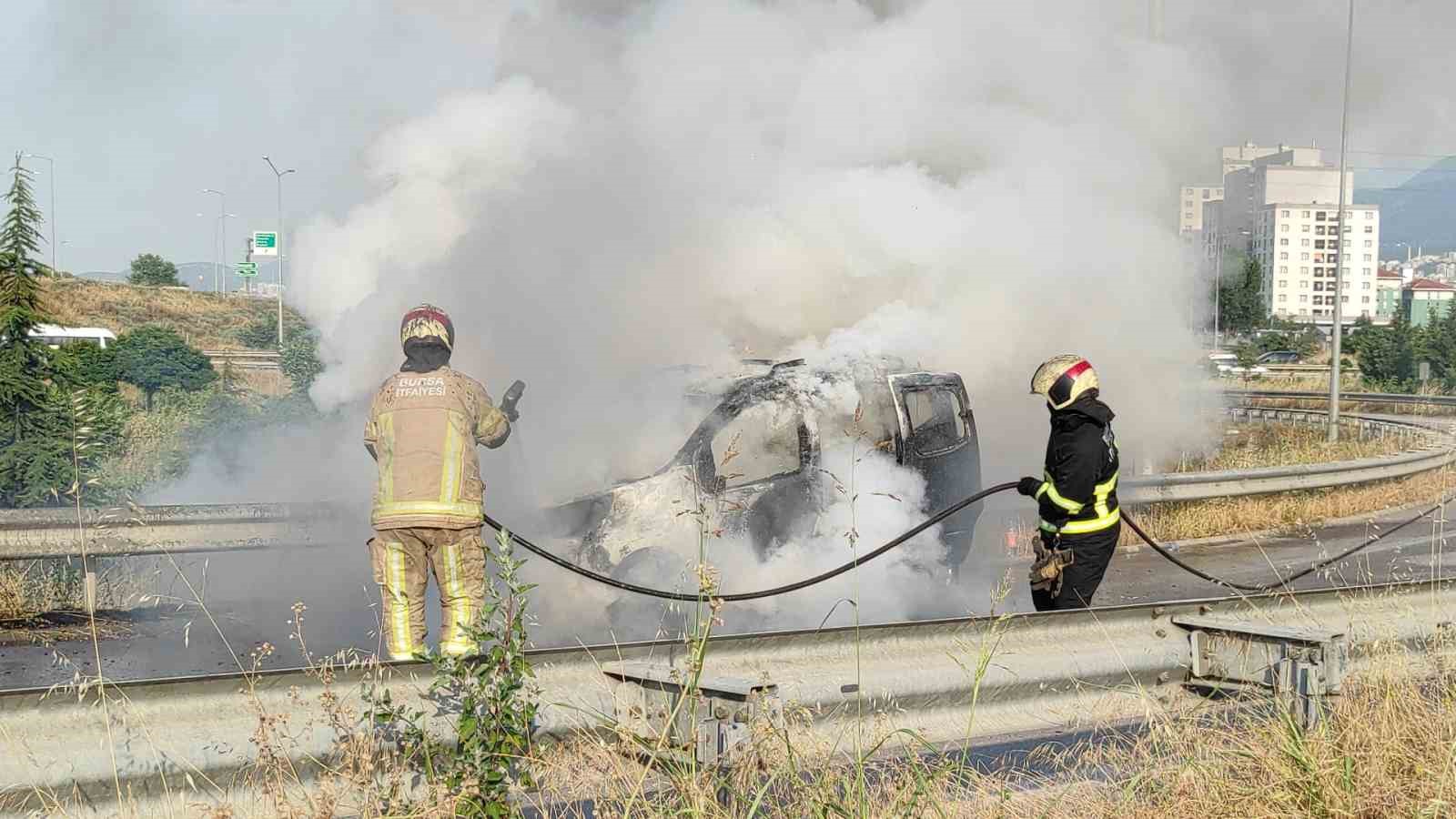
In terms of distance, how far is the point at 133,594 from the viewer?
9164 millimetres

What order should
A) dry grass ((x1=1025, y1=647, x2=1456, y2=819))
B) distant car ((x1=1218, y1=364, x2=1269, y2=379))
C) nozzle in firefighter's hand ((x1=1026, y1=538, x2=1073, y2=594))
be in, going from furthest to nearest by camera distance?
distant car ((x1=1218, y1=364, x2=1269, y2=379))
nozzle in firefighter's hand ((x1=1026, y1=538, x2=1073, y2=594))
dry grass ((x1=1025, y1=647, x2=1456, y2=819))

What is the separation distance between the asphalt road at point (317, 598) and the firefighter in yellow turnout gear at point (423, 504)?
1.01 m

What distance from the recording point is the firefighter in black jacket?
246 inches

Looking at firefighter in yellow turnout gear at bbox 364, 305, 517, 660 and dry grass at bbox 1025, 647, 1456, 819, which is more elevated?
firefighter in yellow turnout gear at bbox 364, 305, 517, 660

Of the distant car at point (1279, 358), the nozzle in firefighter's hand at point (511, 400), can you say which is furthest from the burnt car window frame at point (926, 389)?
the distant car at point (1279, 358)

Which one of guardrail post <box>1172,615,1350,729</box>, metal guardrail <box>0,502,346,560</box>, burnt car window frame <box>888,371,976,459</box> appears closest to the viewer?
guardrail post <box>1172,615,1350,729</box>

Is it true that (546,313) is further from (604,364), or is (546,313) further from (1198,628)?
(1198,628)

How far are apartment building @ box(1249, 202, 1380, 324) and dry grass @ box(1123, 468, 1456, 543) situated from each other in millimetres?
149414

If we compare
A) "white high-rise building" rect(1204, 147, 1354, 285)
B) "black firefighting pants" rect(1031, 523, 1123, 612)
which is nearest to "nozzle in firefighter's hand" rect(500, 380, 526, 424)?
"black firefighting pants" rect(1031, 523, 1123, 612)

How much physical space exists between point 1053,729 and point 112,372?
20.5m

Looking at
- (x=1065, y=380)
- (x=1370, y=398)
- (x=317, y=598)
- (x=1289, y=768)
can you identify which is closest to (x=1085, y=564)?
(x=1065, y=380)

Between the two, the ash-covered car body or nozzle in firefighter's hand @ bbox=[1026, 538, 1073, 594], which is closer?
nozzle in firefighter's hand @ bbox=[1026, 538, 1073, 594]

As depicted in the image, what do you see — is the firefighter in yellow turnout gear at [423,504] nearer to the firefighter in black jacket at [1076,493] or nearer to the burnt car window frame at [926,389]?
the firefighter in black jacket at [1076,493]

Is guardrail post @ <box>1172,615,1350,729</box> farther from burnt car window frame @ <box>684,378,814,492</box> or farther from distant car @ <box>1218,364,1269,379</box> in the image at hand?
distant car @ <box>1218,364,1269,379</box>
